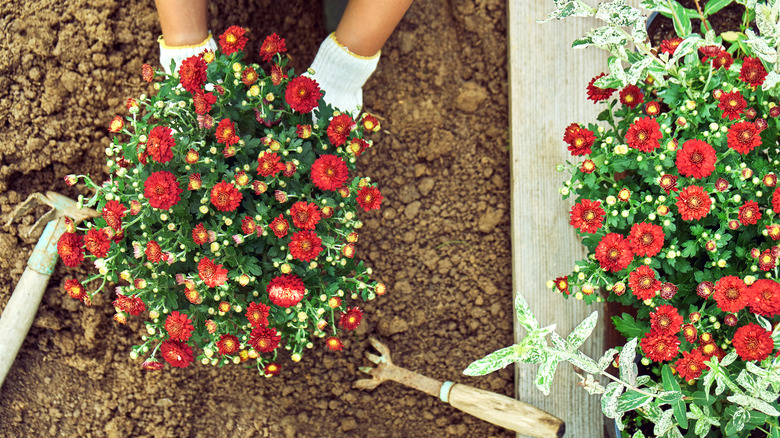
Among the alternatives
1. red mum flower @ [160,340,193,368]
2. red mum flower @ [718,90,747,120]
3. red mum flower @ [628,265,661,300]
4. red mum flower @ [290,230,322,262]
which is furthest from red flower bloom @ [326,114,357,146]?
red mum flower @ [718,90,747,120]

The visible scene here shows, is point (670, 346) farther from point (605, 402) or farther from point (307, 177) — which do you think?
point (307, 177)

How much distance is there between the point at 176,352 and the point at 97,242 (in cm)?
31

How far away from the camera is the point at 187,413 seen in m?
1.89

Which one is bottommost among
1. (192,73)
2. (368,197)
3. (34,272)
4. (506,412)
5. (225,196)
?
(506,412)

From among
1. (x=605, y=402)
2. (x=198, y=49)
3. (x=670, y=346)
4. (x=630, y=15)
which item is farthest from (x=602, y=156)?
(x=198, y=49)

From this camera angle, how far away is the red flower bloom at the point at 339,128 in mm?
1394

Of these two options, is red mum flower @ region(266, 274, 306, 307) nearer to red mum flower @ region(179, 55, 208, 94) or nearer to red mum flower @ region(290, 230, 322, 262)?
red mum flower @ region(290, 230, 322, 262)

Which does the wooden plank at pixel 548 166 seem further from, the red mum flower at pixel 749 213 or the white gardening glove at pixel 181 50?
the white gardening glove at pixel 181 50

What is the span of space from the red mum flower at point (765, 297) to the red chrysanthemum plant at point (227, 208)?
32.8 inches

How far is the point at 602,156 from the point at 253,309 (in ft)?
3.08

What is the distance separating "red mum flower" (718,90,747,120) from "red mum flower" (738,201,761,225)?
0.20 meters

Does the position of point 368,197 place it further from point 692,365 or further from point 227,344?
point 692,365

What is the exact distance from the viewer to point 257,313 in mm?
1377

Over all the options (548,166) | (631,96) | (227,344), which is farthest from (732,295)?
(227,344)
